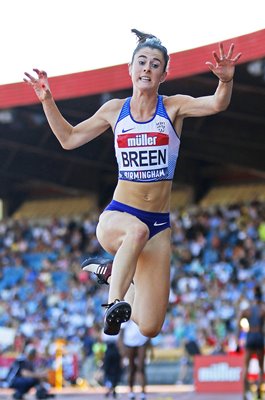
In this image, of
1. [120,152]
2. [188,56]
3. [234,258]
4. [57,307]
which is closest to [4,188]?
[57,307]

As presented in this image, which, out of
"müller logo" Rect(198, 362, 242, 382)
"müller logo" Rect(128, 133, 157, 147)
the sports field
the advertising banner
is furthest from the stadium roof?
"müller logo" Rect(128, 133, 157, 147)

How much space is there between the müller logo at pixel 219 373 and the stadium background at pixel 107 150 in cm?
273

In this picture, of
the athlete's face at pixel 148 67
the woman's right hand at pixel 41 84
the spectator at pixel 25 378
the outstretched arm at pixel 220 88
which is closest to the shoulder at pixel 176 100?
the outstretched arm at pixel 220 88

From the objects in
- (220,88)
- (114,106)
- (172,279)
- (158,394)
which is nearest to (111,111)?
(114,106)

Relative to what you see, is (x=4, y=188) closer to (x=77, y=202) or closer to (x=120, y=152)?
(x=77, y=202)

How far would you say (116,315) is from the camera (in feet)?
29.3

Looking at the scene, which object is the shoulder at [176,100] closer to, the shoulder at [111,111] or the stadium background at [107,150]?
the shoulder at [111,111]

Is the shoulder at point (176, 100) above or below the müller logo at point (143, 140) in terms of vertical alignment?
above

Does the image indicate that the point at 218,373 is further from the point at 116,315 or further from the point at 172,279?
the point at 116,315

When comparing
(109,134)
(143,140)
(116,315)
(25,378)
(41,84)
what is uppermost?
(109,134)

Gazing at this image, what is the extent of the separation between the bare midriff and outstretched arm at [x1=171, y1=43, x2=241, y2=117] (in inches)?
28.6

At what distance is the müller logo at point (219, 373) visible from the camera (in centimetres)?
2433

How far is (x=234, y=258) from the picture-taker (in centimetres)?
3039

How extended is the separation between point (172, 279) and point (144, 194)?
21407 mm
